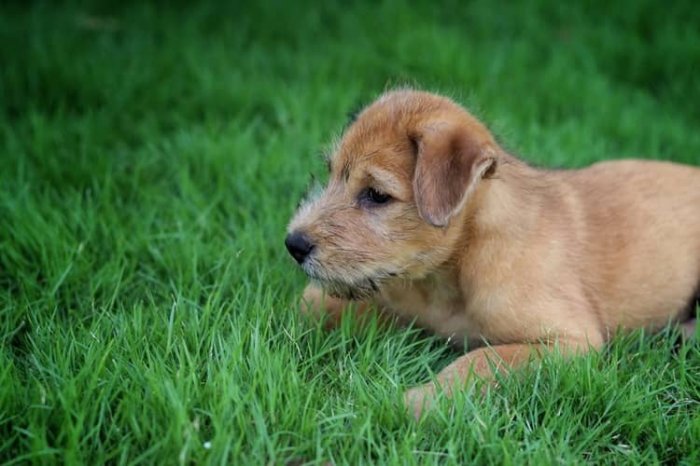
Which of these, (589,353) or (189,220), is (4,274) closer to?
(189,220)

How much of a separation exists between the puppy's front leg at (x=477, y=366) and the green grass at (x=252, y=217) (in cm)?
9

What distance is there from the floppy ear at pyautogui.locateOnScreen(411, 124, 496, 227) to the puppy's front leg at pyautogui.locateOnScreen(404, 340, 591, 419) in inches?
26.4

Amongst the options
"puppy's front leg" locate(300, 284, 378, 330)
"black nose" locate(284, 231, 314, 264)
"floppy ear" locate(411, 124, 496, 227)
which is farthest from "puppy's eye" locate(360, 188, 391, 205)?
"puppy's front leg" locate(300, 284, 378, 330)

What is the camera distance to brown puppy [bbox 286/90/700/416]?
400cm

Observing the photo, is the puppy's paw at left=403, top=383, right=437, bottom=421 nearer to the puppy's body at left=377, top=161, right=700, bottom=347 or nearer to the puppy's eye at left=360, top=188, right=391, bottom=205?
the puppy's body at left=377, top=161, right=700, bottom=347

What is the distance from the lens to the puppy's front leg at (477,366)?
3.74m

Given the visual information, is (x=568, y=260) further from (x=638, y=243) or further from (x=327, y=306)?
(x=327, y=306)

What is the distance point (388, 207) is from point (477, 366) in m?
0.86

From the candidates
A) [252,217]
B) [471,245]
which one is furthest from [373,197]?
[252,217]

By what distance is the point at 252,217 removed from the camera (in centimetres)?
578

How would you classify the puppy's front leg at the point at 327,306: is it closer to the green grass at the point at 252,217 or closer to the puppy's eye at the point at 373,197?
the green grass at the point at 252,217

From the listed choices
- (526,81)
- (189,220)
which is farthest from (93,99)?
(526,81)

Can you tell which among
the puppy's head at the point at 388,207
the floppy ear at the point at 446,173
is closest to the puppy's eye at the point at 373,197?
the puppy's head at the point at 388,207

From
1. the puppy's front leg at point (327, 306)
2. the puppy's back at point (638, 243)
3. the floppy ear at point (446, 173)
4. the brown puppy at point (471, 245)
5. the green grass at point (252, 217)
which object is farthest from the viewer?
the puppy's back at point (638, 243)
